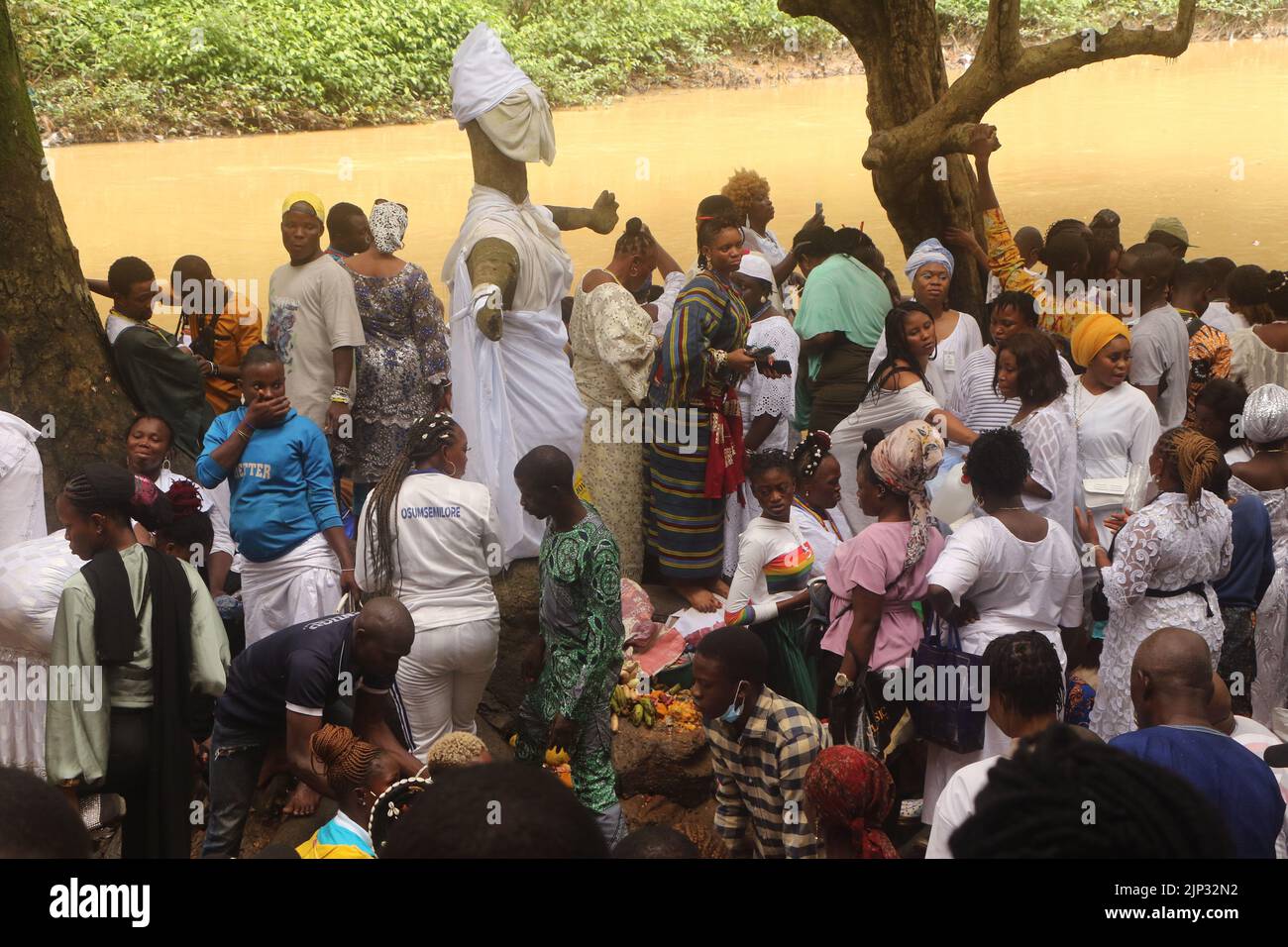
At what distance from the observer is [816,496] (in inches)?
206

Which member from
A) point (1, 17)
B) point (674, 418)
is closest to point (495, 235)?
point (674, 418)

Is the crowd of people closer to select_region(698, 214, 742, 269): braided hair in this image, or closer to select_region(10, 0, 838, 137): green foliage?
select_region(698, 214, 742, 269): braided hair

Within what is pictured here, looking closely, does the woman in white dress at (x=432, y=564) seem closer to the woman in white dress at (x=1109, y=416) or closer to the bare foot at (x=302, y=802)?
the bare foot at (x=302, y=802)

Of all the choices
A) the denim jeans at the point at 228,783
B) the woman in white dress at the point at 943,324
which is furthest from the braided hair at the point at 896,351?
the denim jeans at the point at 228,783

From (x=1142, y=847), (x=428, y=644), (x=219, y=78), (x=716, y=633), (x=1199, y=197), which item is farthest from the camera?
(x=219, y=78)

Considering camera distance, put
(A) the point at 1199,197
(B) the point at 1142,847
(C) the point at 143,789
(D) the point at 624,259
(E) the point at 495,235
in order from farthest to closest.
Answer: (A) the point at 1199,197 < (D) the point at 624,259 < (E) the point at 495,235 < (C) the point at 143,789 < (B) the point at 1142,847

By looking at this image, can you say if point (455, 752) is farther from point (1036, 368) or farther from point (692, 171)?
point (692, 171)

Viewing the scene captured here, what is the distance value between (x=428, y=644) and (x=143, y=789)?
1.02m

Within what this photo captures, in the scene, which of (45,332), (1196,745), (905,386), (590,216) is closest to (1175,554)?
(1196,745)

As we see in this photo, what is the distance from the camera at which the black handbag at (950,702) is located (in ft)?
13.6

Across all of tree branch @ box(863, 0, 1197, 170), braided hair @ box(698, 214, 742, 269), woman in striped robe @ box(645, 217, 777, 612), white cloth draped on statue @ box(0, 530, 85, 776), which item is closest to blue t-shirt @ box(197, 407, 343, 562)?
white cloth draped on statue @ box(0, 530, 85, 776)
